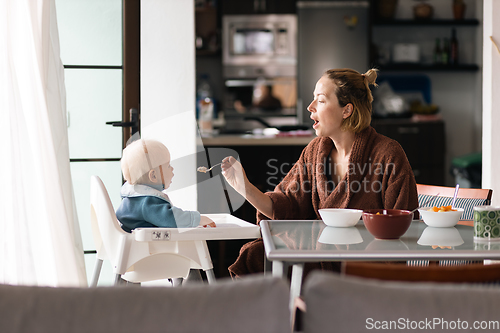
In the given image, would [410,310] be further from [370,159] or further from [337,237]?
[370,159]

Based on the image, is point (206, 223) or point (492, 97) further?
point (492, 97)

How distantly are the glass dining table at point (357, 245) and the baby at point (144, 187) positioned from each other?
1.30 ft

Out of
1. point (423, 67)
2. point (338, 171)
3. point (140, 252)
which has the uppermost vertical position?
point (423, 67)

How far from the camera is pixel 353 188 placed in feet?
6.24

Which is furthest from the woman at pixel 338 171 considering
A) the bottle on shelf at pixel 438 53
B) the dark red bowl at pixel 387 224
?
the bottle on shelf at pixel 438 53

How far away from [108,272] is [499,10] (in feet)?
7.75

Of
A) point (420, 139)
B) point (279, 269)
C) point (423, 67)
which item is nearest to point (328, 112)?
point (279, 269)

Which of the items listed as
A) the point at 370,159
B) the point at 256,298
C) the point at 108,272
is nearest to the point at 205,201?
the point at 108,272

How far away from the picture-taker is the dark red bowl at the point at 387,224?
1.36 m

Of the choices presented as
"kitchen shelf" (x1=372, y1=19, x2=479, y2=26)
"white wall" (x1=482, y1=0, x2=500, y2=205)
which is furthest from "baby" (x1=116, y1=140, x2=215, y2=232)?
"kitchen shelf" (x1=372, y1=19, x2=479, y2=26)

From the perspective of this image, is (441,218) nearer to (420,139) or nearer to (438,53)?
(420,139)

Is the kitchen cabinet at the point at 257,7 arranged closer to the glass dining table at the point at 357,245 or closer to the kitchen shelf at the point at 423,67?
the kitchen shelf at the point at 423,67

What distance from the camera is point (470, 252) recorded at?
121 centimetres

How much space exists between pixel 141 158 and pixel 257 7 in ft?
12.6
